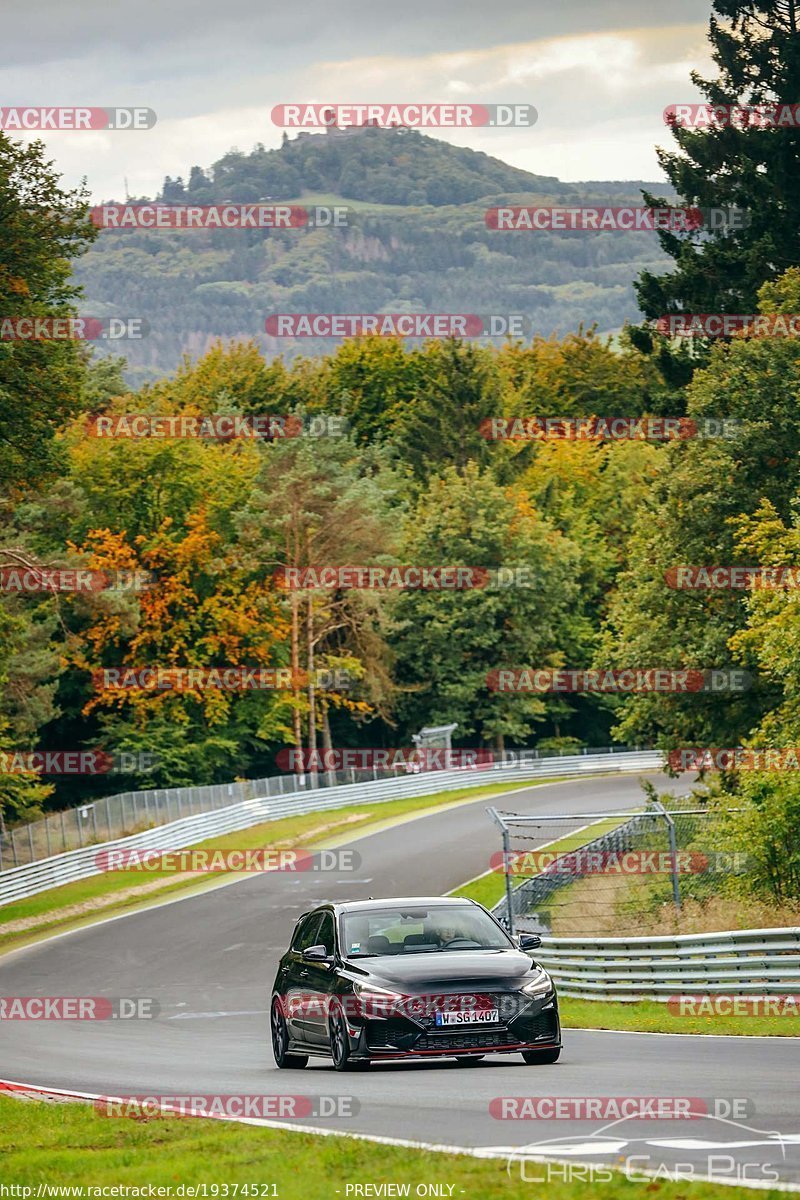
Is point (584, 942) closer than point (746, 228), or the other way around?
point (584, 942)

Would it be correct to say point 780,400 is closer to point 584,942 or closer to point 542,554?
point 584,942

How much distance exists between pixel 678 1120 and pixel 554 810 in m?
48.2

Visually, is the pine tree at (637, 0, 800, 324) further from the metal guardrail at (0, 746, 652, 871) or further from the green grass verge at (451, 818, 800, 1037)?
the green grass verge at (451, 818, 800, 1037)

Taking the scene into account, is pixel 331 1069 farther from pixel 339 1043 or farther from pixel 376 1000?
pixel 376 1000

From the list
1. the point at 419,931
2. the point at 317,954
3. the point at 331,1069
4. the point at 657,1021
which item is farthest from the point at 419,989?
the point at 657,1021

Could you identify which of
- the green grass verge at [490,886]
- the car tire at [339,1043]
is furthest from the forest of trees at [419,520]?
the car tire at [339,1043]

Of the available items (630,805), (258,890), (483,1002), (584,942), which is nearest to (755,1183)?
(483,1002)

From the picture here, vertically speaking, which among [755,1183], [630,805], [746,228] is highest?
[746,228]

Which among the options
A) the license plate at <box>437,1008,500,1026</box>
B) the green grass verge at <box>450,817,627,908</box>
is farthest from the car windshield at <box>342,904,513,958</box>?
the green grass verge at <box>450,817,627,908</box>

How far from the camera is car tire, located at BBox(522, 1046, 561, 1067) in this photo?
548 inches

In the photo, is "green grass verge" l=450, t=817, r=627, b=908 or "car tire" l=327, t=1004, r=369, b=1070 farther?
"green grass verge" l=450, t=817, r=627, b=908

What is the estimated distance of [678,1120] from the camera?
981 cm

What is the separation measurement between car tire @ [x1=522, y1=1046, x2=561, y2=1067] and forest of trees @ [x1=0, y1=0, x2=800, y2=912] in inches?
482

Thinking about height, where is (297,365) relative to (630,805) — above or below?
above
